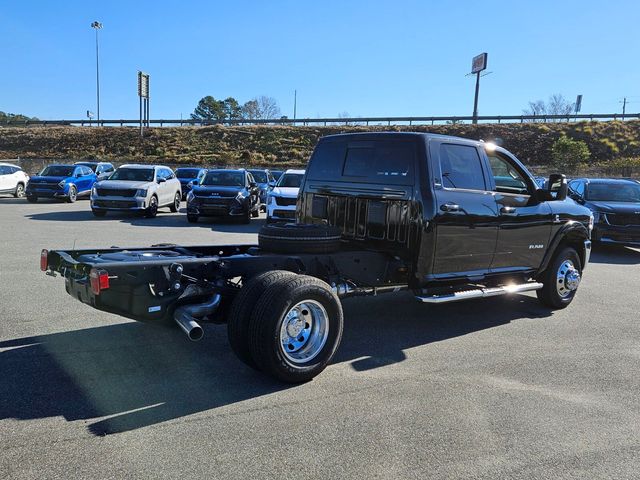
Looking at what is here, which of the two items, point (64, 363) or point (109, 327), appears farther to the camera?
point (109, 327)

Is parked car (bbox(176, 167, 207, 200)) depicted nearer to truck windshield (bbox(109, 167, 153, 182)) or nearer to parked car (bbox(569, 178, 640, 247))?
truck windshield (bbox(109, 167, 153, 182))

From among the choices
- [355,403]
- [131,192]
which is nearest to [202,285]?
[355,403]

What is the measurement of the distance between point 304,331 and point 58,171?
20839 mm

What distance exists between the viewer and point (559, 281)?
725 centimetres

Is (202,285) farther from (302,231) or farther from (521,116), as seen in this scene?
(521,116)

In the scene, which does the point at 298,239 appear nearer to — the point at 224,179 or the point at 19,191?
the point at 224,179

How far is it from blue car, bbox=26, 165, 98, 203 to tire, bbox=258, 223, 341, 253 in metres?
18.5

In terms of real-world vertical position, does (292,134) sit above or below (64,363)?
above

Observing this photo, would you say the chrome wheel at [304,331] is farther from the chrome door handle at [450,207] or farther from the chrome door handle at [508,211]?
the chrome door handle at [508,211]

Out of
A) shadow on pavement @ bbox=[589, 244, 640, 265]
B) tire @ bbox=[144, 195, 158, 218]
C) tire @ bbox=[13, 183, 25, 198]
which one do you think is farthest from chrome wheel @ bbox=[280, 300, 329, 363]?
tire @ bbox=[13, 183, 25, 198]

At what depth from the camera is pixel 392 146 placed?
595cm

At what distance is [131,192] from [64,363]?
1325 centimetres

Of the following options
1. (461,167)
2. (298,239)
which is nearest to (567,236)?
(461,167)

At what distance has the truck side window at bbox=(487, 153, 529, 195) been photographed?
6453 millimetres
